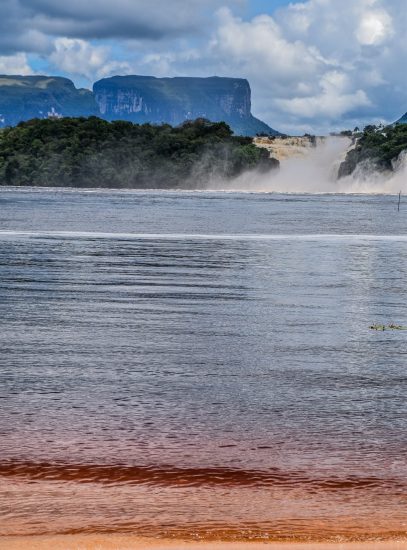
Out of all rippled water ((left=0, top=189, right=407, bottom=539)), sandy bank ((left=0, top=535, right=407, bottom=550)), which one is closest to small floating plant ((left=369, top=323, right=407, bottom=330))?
rippled water ((left=0, top=189, right=407, bottom=539))

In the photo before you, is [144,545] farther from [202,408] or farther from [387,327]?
[387,327]

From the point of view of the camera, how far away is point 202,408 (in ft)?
35.4

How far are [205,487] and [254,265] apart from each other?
75.2 ft

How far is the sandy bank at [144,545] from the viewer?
6613 millimetres

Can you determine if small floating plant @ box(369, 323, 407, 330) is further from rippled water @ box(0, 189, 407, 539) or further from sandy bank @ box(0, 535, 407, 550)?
sandy bank @ box(0, 535, 407, 550)

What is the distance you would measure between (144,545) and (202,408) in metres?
4.15

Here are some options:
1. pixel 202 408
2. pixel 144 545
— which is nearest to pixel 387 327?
pixel 202 408

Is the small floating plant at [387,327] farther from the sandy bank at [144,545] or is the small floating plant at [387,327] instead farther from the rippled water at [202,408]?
the sandy bank at [144,545]

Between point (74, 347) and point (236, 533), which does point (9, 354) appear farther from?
point (236, 533)

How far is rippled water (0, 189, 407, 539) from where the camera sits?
7598mm

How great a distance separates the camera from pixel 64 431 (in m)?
9.70

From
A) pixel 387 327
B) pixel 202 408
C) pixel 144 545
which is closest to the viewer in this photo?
pixel 144 545

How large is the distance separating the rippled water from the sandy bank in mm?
223

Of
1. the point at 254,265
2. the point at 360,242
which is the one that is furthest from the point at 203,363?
the point at 360,242
